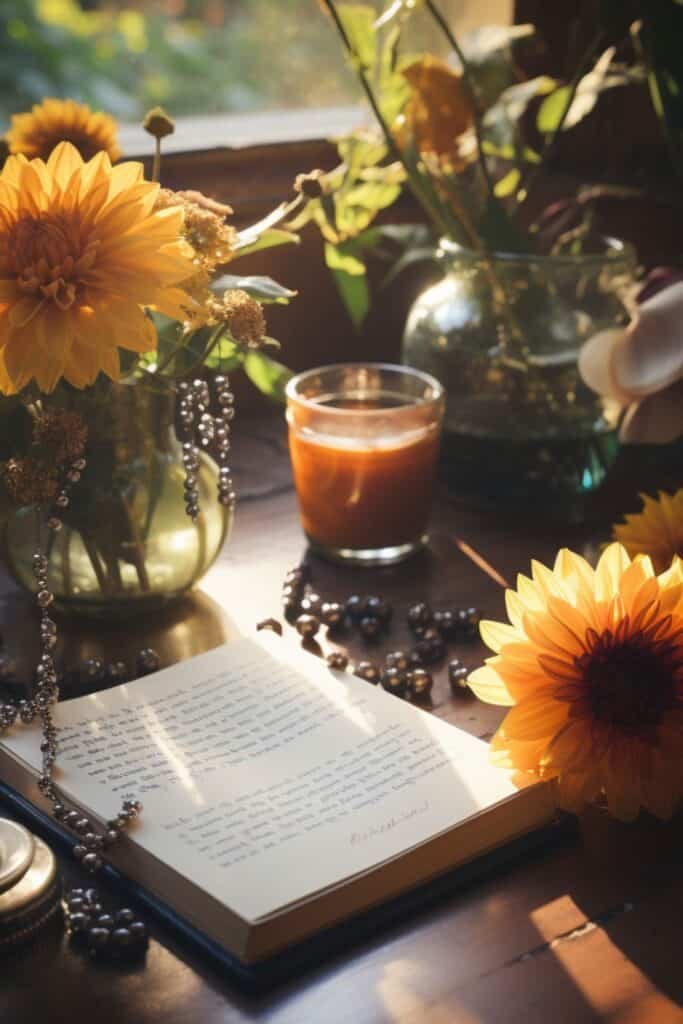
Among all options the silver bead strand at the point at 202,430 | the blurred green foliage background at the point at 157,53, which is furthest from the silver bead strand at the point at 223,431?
the blurred green foliage background at the point at 157,53

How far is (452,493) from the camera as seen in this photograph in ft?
4.13

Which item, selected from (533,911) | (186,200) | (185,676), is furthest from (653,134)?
(533,911)

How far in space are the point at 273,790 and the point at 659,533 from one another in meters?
0.31

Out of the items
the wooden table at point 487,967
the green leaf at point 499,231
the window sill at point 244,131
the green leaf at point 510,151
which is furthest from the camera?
the window sill at point 244,131

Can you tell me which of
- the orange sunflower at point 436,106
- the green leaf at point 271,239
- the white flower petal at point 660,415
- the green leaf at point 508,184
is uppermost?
the orange sunflower at point 436,106

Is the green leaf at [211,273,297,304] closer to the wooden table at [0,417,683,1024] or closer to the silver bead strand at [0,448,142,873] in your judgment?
the silver bead strand at [0,448,142,873]

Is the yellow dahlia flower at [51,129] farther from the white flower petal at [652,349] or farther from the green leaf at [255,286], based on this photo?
the white flower petal at [652,349]

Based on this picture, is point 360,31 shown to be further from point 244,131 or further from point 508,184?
point 244,131

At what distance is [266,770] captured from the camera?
78cm

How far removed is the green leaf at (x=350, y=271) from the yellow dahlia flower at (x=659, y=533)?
1.16ft

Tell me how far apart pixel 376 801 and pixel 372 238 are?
0.58 metres

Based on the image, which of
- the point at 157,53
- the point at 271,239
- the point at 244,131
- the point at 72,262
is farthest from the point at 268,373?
the point at 157,53

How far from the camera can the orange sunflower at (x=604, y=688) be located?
0.73m

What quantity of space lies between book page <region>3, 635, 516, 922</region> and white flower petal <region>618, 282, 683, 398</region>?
346 millimetres
